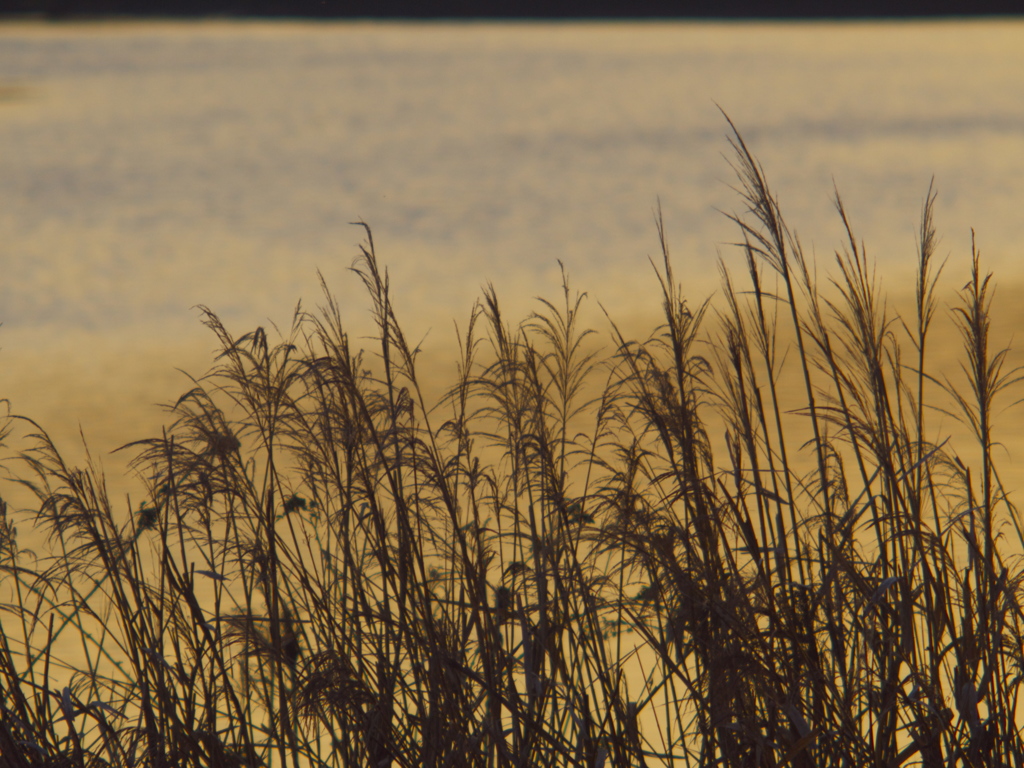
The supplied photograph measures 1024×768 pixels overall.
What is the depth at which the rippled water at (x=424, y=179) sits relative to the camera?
7.64m

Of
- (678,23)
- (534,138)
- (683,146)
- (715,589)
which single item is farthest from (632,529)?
(678,23)

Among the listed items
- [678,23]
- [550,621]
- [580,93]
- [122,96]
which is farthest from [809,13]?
[550,621]

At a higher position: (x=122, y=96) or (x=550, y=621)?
(x=122, y=96)

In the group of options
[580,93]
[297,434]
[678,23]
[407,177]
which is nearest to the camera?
[297,434]

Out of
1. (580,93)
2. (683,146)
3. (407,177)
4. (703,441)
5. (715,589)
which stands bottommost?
(715,589)

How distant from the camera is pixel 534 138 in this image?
14750 mm

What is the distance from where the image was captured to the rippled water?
301 inches

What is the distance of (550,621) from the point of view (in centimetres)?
215

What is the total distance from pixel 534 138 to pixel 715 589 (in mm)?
13250

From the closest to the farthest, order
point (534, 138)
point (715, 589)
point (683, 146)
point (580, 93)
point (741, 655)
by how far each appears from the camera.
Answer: point (741, 655), point (715, 589), point (683, 146), point (534, 138), point (580, 93)

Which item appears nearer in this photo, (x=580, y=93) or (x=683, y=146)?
(x=683, y=146)

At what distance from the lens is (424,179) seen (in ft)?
39.8

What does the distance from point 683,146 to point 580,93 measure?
18.4 feet

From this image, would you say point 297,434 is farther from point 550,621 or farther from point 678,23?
point 678,23
